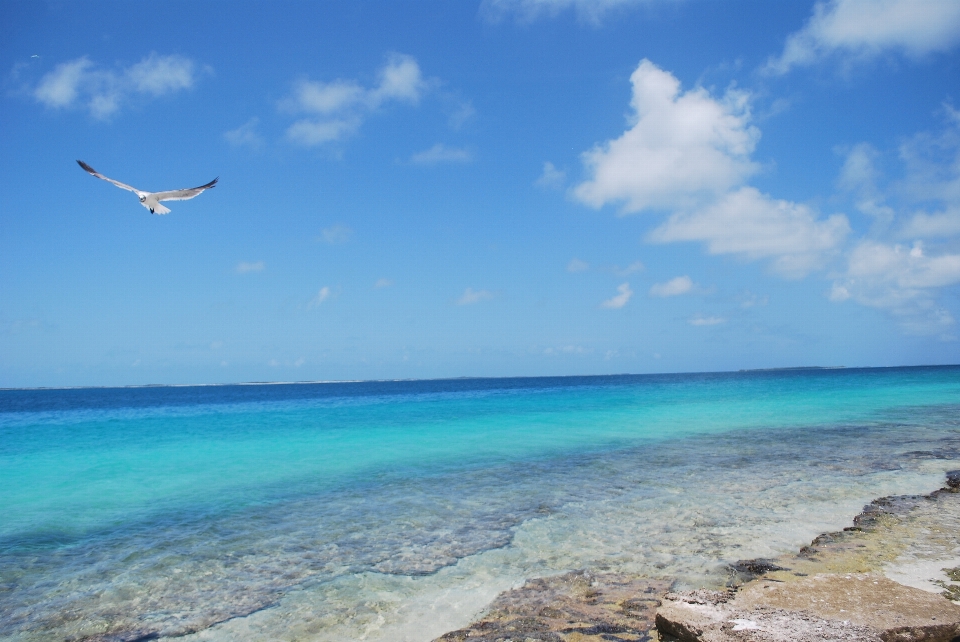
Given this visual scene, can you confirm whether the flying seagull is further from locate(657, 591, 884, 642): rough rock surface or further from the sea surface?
locate(657, 591, 884, 642): rough rock surface

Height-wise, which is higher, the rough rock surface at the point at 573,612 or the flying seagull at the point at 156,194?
the flying seagull at the point at 156,194

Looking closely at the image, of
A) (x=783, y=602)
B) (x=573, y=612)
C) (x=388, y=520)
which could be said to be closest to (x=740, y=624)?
(x=783, y=602)

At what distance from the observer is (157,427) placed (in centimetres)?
2755

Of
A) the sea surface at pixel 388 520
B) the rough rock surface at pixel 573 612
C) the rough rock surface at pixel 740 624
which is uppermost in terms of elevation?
the rough rock surface at pixel 740 624

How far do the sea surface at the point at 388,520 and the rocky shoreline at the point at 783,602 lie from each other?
0.37 metres

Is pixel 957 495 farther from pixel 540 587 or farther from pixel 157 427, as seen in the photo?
pixel 157 427

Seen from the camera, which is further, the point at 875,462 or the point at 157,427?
the point at 157,427

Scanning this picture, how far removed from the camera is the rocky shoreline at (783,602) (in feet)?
12.1

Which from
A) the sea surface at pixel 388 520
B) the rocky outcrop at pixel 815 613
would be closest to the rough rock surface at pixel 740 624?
the rocky outcrop at pixel 815 613

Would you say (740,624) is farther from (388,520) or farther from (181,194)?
(181,194)

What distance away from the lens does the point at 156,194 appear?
9758 millimetres

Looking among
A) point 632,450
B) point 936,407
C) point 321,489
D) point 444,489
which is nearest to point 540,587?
point 444,489

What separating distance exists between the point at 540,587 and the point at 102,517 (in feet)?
26.2

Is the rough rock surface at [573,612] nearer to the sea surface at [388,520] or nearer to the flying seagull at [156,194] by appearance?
the sea surface at [388,520]
